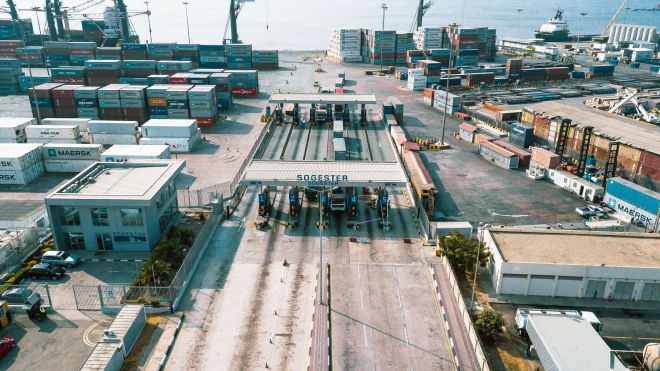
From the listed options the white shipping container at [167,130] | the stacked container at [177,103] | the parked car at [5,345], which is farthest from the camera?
the stacked container at [177,103]

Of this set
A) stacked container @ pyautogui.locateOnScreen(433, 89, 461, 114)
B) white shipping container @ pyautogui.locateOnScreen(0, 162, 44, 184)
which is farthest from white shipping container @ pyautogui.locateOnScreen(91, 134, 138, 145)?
stacked container @ pyautogui.locateOnScreen(433, 89, 461, 114)

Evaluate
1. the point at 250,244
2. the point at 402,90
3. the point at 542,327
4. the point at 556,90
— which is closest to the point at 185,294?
the point at 250,244

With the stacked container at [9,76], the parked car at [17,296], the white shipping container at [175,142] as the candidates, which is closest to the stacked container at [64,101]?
the white shipping container at [175,142]

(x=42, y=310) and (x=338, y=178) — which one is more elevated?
(x=338, y=178)

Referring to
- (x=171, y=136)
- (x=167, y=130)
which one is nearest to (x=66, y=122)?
(x=167, y=130)

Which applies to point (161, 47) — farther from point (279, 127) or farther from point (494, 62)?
point (494, 62)

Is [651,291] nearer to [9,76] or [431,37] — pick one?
[9,76]

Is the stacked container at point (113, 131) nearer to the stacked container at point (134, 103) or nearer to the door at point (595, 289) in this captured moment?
the stacked container at point (134, 103)
